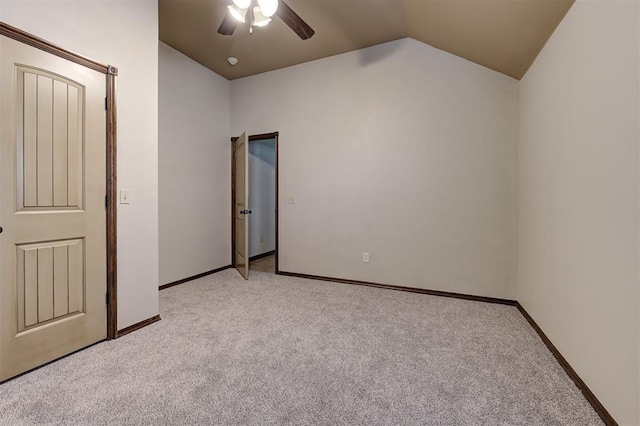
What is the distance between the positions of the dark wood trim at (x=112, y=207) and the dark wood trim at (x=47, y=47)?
0.30 feet

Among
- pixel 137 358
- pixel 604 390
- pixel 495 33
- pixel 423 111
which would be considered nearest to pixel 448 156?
pixel 423 111

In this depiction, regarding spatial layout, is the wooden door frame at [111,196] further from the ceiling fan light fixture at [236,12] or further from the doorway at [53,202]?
the ceiling fan light fixture at [236,12]

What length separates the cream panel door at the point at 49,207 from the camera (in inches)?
64.1

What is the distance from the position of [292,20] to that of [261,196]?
3.76 m

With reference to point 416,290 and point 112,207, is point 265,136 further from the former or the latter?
point 416,290

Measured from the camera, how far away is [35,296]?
1748 millimetres

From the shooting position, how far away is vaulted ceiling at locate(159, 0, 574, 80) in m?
2.17

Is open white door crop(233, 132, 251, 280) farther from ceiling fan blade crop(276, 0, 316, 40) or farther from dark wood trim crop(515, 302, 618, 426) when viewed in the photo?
dark wood trim crop(515, 302, 618, 426)

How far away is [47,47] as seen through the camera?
5.79 feet

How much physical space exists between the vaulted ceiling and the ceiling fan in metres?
0.59

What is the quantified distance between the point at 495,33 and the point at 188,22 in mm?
2917

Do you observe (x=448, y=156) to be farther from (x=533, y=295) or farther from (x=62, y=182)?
(x=62, y=182)

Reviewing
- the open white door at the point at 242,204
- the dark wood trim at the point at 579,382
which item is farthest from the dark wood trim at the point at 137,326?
the dark wood trim at the point at 579,382

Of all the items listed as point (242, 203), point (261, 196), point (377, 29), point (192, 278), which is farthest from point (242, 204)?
point (377, 29)
